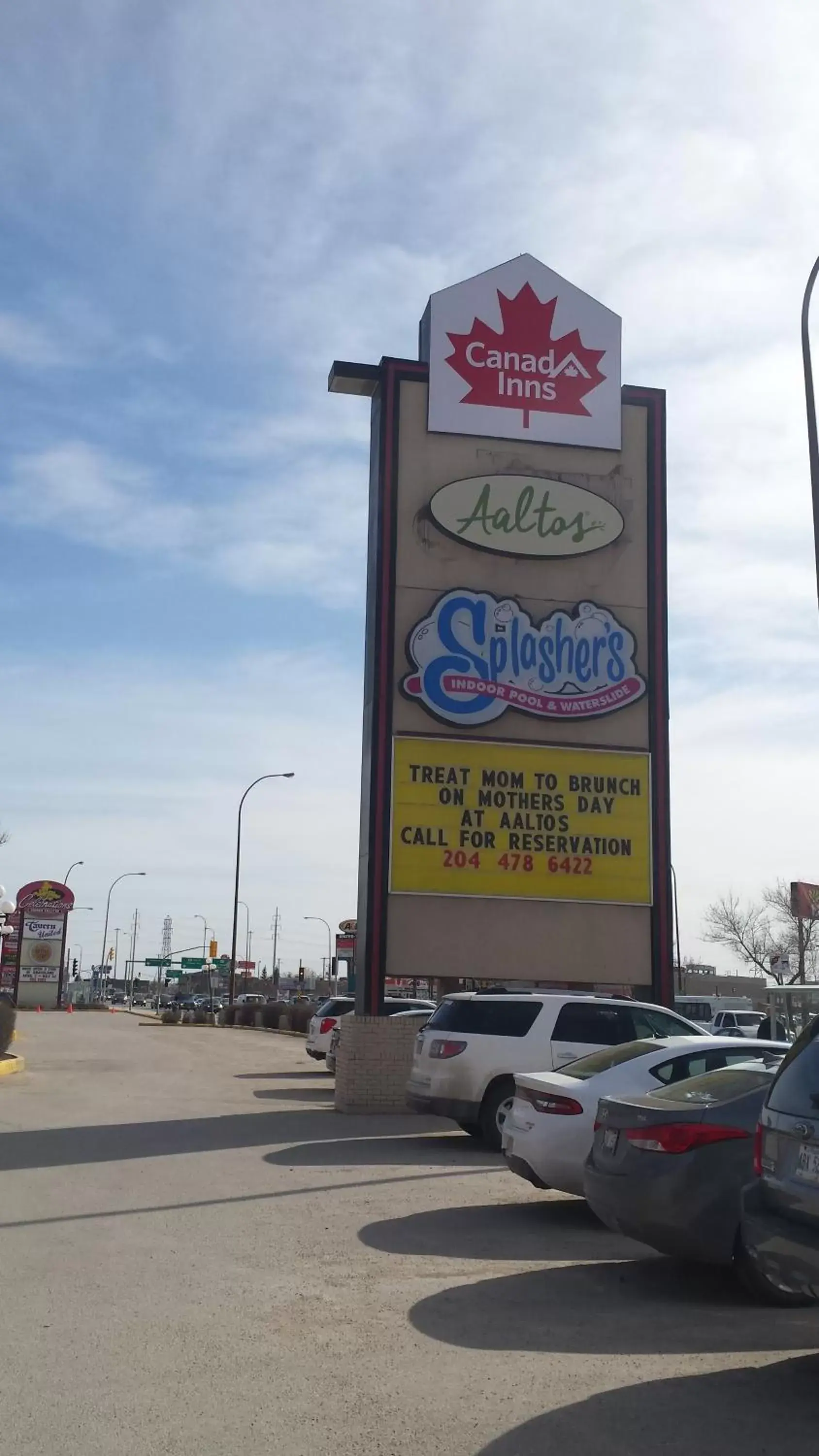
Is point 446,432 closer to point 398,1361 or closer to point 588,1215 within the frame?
point 588,1215

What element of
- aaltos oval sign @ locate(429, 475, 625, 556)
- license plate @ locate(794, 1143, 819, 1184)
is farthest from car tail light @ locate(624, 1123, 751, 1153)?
aaltos oval sign @ locate(429, 475, 625, 556)

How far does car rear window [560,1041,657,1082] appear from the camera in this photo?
35.2ft

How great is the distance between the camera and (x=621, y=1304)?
7723 millimetres

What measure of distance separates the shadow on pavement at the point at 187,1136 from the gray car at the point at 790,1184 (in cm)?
820

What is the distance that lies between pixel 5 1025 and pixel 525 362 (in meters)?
14.6

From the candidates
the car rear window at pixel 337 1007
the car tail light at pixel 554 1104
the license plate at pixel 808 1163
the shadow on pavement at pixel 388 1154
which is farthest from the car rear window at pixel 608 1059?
the car rear window at pixel 337 1007

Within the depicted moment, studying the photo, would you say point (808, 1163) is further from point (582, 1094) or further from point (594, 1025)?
point (594, 1025)

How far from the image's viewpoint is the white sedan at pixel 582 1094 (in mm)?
10336

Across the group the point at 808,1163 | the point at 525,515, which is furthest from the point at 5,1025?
the point at 808,1163

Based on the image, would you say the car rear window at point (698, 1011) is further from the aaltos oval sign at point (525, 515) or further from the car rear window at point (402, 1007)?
the aaltos oval sign at point (525, 515)

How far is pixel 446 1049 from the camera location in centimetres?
1500

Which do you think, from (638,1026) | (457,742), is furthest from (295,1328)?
(457,742)

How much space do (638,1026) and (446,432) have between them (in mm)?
10143

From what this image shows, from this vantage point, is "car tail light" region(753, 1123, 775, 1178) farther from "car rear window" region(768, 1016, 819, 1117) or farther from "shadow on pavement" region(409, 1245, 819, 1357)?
"shadow on pavement" region(409, 1245, 819, 1357)
